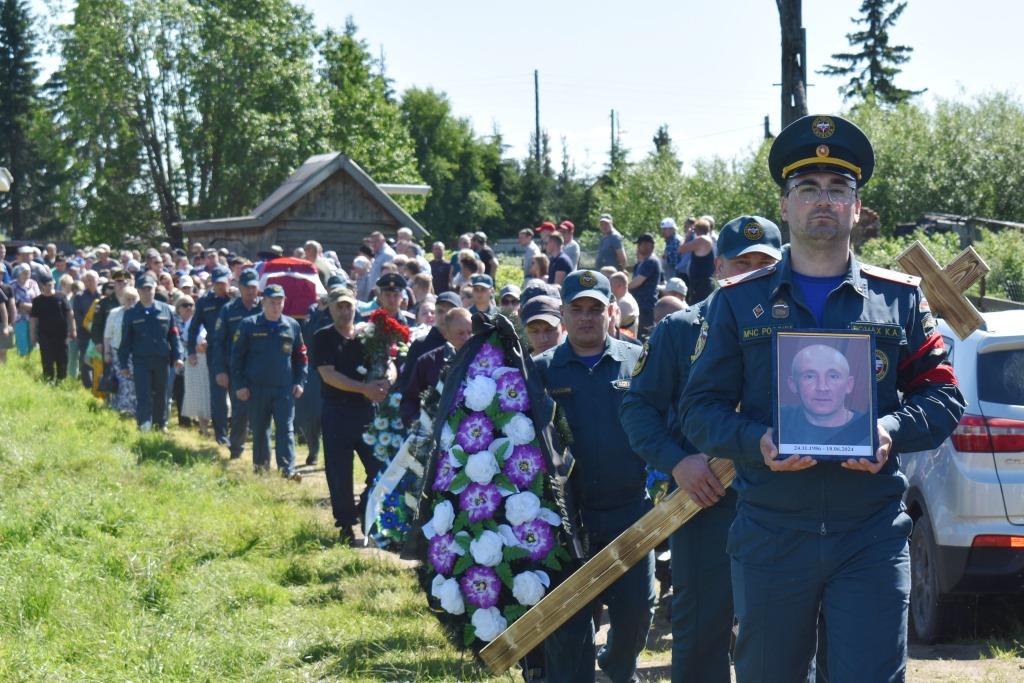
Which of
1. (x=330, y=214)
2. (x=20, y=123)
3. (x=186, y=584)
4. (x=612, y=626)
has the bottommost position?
(x=186, y=584)

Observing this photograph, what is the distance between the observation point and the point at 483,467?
19.2 feet

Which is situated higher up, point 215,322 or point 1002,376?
point 215,322

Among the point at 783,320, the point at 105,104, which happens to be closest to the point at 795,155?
the point at 783,320

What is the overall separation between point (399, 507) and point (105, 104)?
50.8 metres

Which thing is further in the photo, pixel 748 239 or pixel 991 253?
pixel 991 253

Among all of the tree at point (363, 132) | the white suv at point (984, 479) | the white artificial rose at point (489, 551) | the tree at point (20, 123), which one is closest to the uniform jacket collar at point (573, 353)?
the white artificial rose at point (489, 551)

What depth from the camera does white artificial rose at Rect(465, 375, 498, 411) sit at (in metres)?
5.94

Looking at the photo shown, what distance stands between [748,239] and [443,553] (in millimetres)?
1989

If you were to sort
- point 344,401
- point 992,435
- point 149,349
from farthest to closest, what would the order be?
point 149,349 → point 344,401 → point 992,435

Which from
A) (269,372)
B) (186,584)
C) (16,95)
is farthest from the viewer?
(16,95)

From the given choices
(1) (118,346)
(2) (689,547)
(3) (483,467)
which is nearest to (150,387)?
(1) (118,346)

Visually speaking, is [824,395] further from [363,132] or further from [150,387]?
[363,132]

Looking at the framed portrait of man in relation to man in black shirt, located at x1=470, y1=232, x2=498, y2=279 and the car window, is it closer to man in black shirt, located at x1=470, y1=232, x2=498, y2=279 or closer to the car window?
the car window

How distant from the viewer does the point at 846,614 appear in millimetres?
3715
